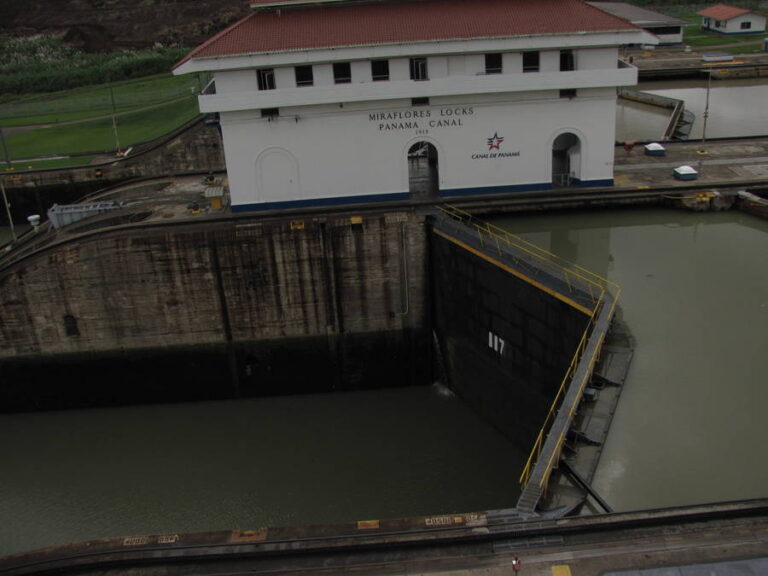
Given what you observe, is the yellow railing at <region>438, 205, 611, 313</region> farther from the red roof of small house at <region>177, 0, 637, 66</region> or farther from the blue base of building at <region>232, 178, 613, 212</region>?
the red roof of small house at <region>177, 0, 637, 66</region>

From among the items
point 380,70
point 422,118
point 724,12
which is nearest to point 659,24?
point 724,12

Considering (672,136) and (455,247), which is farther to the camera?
(672,136)

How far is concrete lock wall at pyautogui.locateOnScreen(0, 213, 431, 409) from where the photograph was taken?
2352 centimetres

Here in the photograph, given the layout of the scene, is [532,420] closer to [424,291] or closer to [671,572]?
Result: [424,291]

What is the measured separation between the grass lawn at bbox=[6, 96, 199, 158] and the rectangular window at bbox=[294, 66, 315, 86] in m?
23.6

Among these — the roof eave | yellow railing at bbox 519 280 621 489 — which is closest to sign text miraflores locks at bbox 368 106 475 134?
the roof eave

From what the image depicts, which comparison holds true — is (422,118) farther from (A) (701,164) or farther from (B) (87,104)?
(B) (87,104)

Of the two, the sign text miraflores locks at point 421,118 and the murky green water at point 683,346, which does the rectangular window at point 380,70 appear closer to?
the sign text miraflores locks at point 421,118

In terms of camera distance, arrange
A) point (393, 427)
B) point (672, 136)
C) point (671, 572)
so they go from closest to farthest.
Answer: point (671, 572)
point (393, 427)
point (672, 136)

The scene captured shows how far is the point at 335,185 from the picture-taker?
2491 centimetres

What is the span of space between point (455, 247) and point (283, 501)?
8.84 metres

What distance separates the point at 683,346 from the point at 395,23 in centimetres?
1370

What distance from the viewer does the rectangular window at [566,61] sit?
24172mm

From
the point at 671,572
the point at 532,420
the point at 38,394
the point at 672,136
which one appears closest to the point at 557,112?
the point at 532,420
